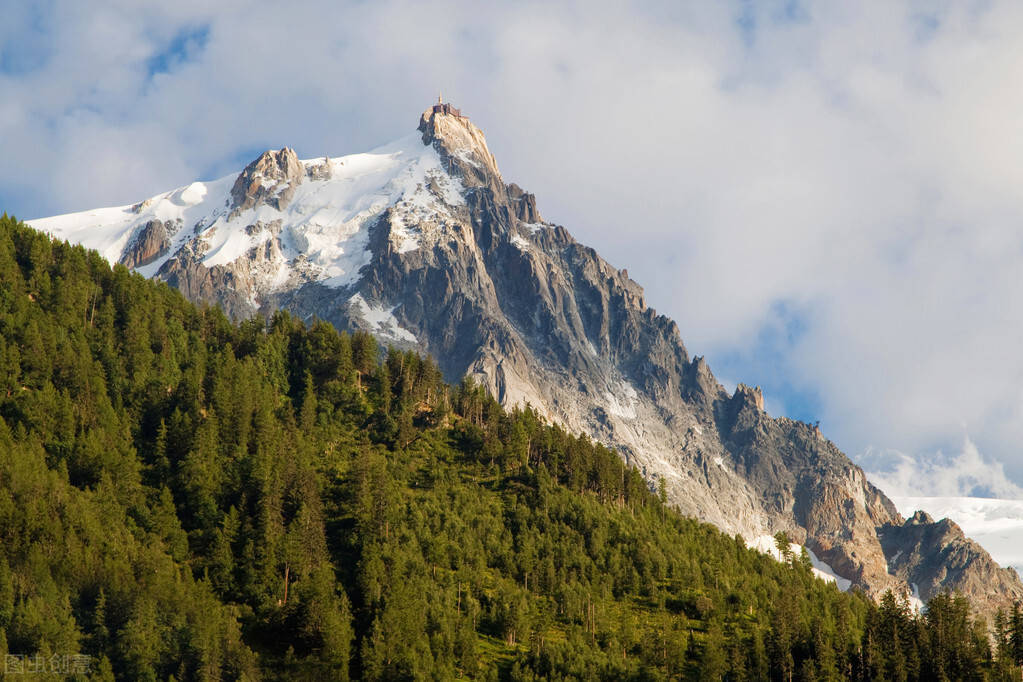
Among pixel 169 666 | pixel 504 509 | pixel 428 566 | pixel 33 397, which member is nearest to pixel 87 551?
pixel 169 666

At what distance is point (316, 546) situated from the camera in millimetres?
141750

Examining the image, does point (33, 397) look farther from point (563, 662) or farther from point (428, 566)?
point (563, 662)

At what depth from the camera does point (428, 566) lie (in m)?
146

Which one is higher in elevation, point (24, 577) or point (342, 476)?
point (342, 476)

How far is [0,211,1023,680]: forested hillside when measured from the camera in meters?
122

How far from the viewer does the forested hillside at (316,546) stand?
122 m

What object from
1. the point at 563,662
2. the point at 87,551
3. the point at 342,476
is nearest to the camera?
the point at 87,551

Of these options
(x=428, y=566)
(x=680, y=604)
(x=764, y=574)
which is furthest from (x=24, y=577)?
(x=764, y=574)

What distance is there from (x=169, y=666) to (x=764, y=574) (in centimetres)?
11394

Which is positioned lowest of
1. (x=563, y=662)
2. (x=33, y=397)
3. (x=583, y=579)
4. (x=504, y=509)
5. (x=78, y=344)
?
(x=563, y=662)

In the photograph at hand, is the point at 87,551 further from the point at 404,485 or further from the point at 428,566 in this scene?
the point at 404,485

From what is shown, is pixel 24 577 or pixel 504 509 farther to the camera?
pixel 504 509

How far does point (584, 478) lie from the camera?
190625mm

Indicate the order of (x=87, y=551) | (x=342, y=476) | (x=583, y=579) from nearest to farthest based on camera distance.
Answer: (x=87, y=551), (x=583, y=579), (x=342, y=476)
